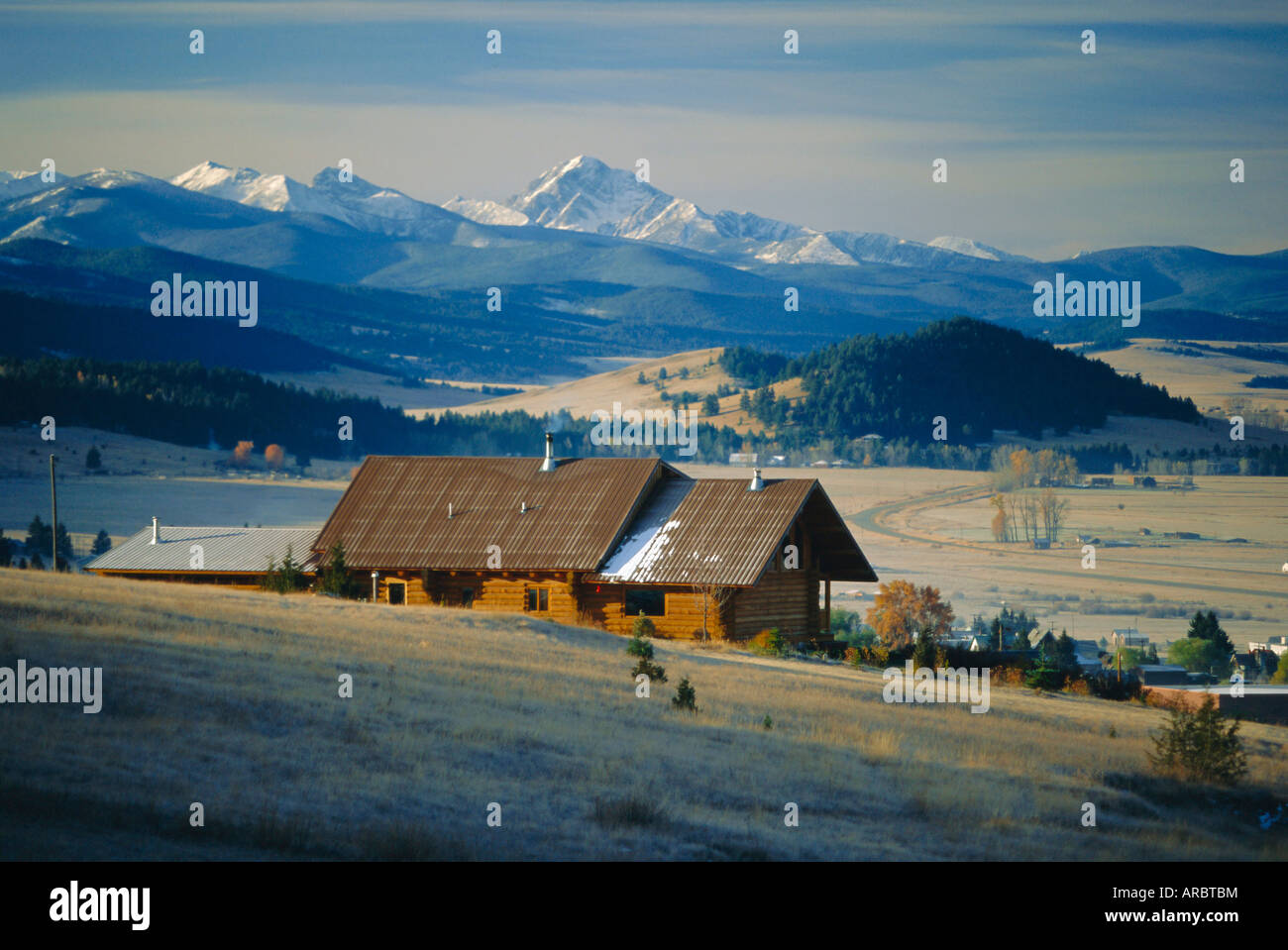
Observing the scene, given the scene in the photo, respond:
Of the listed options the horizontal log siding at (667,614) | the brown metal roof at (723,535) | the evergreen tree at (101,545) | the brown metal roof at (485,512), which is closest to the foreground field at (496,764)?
the horizontal log siding at (667,614)

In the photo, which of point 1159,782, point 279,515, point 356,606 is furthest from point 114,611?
point 279,515

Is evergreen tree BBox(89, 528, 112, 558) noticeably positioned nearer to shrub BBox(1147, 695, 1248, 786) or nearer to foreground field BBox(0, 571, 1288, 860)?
foreground field BBox(0, 571, 1288, 860)

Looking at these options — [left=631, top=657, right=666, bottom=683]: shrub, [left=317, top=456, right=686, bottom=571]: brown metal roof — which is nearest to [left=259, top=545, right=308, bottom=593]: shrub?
[left=317, top=456, right=686, bottom=571]: brown metal roof

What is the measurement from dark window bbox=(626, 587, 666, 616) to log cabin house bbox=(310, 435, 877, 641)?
4 centimetres

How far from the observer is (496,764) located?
61.6 ft

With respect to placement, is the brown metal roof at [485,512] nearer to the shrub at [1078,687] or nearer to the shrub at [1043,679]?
the shrub at [1043,679]

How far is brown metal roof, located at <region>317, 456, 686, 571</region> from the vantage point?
44219 mm

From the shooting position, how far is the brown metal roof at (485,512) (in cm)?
4422

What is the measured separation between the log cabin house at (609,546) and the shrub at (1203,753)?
17782 mm

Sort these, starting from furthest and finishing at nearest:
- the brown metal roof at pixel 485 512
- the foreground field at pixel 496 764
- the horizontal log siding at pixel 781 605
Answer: the brown metal roof at pixel 485 512
the horizontal log siding at pixel 781 605
the foreground field at pixel 496 764

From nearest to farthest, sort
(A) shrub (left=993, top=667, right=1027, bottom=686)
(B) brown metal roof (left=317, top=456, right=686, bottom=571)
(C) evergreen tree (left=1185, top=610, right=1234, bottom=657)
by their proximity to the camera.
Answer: (A) shrub (left=993, top=667, right=1027, bottom=686)
(B) brown metal roof (left=317, top=456, right=686, bottom=571)
(C) evergreen tree (left=1185, top=610, right=1234, bottom=657)

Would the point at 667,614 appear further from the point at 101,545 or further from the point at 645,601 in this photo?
the point at 101,545

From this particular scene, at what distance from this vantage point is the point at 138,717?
18.0m

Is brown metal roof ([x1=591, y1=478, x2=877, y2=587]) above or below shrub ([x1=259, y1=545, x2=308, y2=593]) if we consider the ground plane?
above
